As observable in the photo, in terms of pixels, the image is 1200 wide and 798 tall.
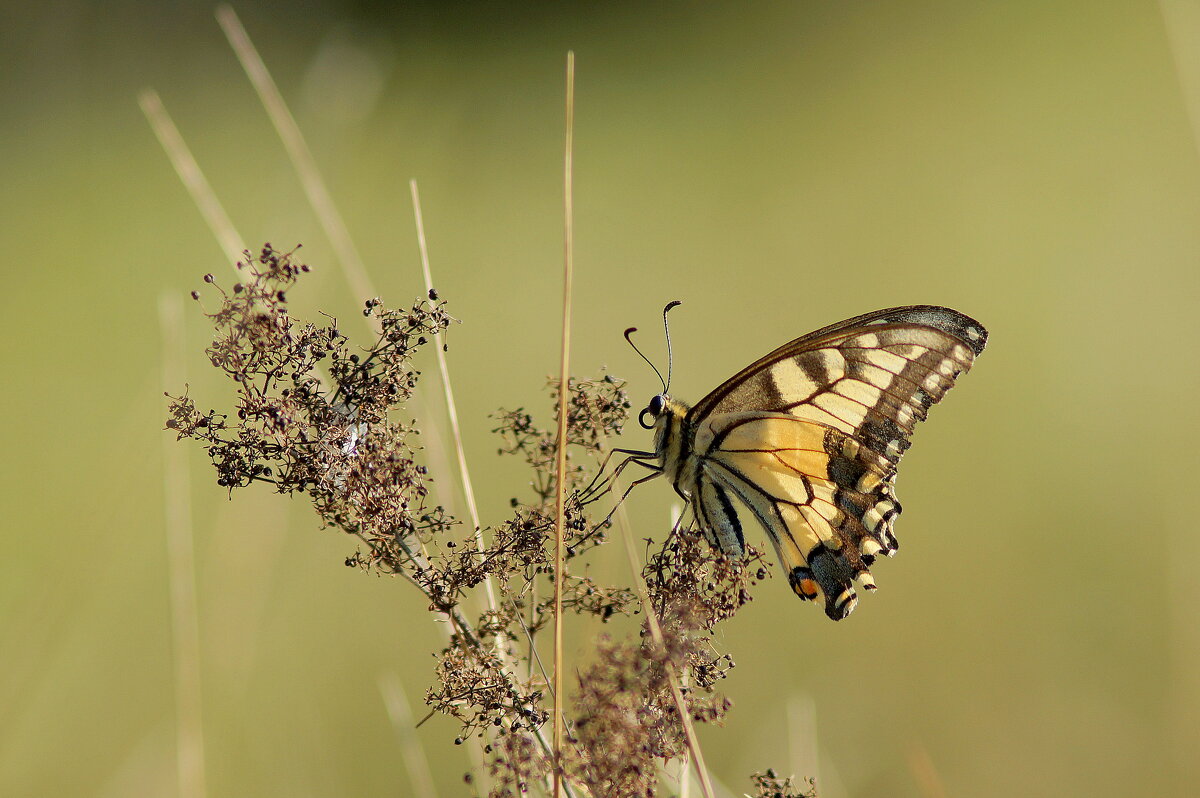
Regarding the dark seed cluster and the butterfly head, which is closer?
the dark seed cluster

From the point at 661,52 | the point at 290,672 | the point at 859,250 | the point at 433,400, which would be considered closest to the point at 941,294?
the point at 859,250

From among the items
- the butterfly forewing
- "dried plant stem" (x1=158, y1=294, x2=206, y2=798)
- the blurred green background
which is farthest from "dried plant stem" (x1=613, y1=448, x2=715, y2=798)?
"dried plant stem" (x1=158, y1=294, x2=206, y2=798)

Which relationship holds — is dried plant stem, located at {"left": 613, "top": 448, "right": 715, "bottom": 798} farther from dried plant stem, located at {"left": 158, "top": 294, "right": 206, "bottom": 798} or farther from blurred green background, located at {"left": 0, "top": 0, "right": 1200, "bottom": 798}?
dried plant stem, located at {"left": 158, "top": 294, "right": 206, "bottom": 798}

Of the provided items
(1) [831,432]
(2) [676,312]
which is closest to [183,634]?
(1) [831,432]

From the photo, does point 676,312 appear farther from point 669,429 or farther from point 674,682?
point 674,682

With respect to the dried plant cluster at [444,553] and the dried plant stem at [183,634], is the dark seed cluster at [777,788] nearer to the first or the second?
the dried plant cluster at [444,553]

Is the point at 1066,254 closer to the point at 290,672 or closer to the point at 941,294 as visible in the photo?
the point at 941,294

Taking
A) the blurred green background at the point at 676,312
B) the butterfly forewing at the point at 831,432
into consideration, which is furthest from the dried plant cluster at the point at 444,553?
the butterfly forewing at the point at 831,432
